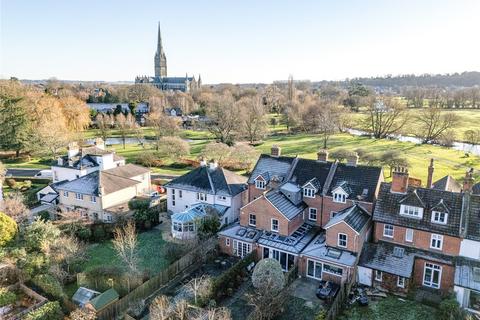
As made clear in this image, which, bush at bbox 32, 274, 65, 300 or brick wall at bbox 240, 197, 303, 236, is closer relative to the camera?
bush at bbox 32, 274, 65, 300

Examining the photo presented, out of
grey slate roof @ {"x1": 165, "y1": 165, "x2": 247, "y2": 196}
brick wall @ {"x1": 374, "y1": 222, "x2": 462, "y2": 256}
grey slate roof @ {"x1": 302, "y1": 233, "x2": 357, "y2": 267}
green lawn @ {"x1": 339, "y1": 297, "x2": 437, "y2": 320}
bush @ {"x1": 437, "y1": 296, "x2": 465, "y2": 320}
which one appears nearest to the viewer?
bush @ {"x1": 437, "y1": 296, "x2": 465, "y2": 320}

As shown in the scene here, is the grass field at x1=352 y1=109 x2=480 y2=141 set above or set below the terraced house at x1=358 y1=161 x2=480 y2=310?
above

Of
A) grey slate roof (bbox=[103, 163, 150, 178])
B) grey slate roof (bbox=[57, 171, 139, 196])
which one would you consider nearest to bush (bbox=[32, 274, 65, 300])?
grey slate roof (bbox=[57, 171, 139, 196])

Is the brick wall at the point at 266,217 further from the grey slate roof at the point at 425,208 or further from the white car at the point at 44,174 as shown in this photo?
the white car at the point at 44,174

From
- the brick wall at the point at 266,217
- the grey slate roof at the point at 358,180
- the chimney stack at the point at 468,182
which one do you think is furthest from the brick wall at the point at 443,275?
the brick wall at the point at 266,217

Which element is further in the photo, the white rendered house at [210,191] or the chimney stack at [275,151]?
the white rendered house at [210,191]

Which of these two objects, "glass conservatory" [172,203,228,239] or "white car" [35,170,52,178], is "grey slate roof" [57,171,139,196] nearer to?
"glass conservatory" [172,203,228,239]

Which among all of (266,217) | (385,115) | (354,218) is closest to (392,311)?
(354,218)

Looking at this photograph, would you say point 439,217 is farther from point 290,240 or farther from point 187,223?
point 187,223
